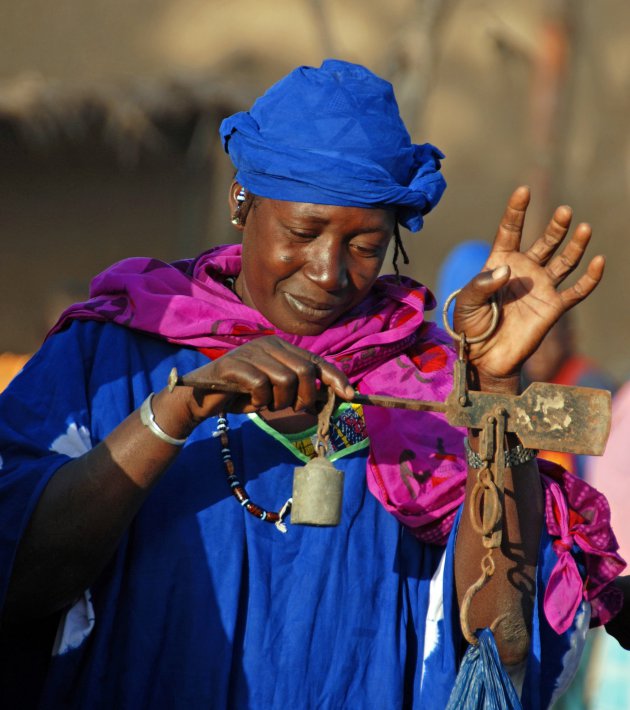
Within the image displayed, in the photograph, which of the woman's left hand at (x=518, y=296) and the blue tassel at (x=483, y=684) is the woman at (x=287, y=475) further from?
the blue tassel at (x=483, y=684)

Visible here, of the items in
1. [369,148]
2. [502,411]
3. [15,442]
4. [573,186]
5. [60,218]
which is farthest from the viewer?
[573,186]

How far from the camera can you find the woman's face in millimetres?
3477

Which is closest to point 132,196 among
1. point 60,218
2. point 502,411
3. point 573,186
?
point 60,218

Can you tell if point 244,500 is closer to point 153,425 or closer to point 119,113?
point 153,425

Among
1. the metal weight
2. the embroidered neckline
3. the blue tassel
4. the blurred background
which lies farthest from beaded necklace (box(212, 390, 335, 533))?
the blurred background

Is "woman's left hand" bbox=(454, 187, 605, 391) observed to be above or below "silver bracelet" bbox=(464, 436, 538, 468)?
above

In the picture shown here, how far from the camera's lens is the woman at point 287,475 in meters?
3.15

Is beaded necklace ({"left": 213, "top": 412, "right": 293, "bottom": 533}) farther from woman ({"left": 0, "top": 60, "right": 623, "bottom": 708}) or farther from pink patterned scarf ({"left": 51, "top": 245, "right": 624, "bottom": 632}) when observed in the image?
pink patterned scarf ({"left": 51, "top": 245, "right": 624, "bottom": 632})

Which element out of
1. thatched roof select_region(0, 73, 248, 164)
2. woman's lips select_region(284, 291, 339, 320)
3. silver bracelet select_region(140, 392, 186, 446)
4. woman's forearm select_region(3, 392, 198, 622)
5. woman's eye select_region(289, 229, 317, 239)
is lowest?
woman's forearm select_region(3, 392, 198, 622)

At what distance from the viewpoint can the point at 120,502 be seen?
10.2ft

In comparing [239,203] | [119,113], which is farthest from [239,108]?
[239,203]

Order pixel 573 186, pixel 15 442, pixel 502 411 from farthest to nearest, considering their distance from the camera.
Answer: pixel 573 186 → pixel 15 442 → pixel 502 411

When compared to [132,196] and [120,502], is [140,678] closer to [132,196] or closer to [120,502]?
[120,502]

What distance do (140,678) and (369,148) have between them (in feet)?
4.91
